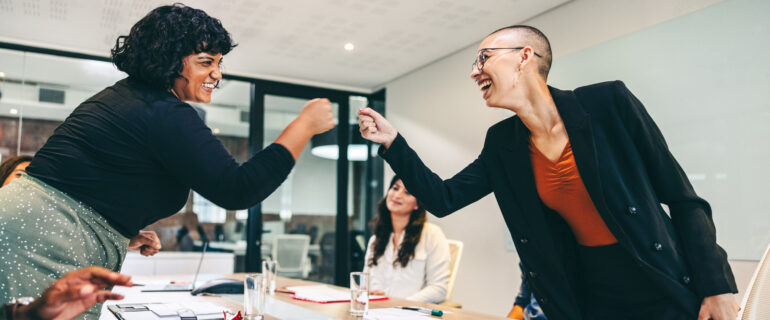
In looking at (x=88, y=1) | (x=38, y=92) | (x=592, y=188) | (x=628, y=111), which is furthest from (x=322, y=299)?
(x=38, y=92)

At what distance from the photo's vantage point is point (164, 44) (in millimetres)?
1233

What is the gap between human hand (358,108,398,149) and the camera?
162cm

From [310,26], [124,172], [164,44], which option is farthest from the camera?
[310,26]

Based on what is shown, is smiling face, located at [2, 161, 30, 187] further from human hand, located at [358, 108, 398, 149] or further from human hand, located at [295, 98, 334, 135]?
human hand, located at [295, 98, 334, 135]

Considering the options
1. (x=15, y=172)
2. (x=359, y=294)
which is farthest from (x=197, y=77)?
(x=15, y=172)

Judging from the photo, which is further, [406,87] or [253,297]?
[406,87]

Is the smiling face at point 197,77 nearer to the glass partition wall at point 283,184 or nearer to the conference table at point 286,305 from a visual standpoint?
the conference table at point 286,305

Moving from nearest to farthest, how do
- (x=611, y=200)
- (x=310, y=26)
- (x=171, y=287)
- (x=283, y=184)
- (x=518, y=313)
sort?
1. (x=611, y=200)
2. (x=171, y=287)
3. (x=518, y=313)
4. (x=310, y=26)
5. (x=283, y=184)

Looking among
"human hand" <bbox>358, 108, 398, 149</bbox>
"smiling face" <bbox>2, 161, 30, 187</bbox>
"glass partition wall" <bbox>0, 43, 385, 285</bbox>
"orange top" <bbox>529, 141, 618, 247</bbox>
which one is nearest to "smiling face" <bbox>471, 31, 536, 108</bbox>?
"orange top" <bbox>529, 141, 618, 247</bbox>

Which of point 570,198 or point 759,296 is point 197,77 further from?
point 759,296

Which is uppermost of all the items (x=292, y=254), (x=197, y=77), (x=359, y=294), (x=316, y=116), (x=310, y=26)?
(x=310, y=26)

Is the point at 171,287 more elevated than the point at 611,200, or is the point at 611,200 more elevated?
the point at 611,200

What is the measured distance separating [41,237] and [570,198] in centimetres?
129

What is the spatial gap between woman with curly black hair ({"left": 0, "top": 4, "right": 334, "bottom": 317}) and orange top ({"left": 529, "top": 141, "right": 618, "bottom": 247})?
0.72 metres
